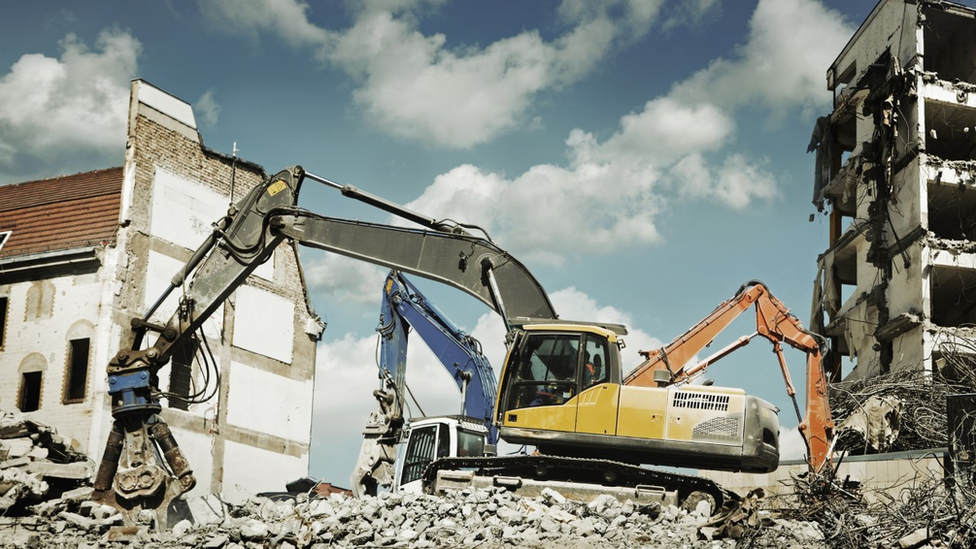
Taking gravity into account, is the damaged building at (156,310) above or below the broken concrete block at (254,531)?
above

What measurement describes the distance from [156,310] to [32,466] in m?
7.64

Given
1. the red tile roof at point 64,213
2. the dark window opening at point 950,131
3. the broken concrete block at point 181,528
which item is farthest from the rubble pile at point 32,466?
the dark window opening at point 950,131

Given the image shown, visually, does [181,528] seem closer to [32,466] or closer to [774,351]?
[32,466]

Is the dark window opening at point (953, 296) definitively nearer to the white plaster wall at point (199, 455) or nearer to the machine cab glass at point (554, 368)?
the machine cab glass at point (554, 368)

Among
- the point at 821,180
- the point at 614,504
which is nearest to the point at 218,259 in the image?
the point at 614,504

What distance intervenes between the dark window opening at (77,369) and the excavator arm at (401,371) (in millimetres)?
6943

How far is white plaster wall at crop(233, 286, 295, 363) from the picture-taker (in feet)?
97.7

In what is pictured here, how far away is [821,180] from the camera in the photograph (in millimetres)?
38594

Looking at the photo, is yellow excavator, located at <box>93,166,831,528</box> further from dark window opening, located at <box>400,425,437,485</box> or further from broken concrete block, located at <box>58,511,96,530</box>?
dark window opening, located at <box>400,425,437,485</box>

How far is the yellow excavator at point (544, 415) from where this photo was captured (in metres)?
15.8

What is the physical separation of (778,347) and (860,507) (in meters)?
5.89

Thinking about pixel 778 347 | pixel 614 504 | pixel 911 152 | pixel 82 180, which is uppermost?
pixel 911 152

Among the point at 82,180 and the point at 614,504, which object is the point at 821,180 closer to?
the point at 82,180

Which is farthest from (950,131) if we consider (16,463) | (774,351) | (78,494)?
(16,463)
